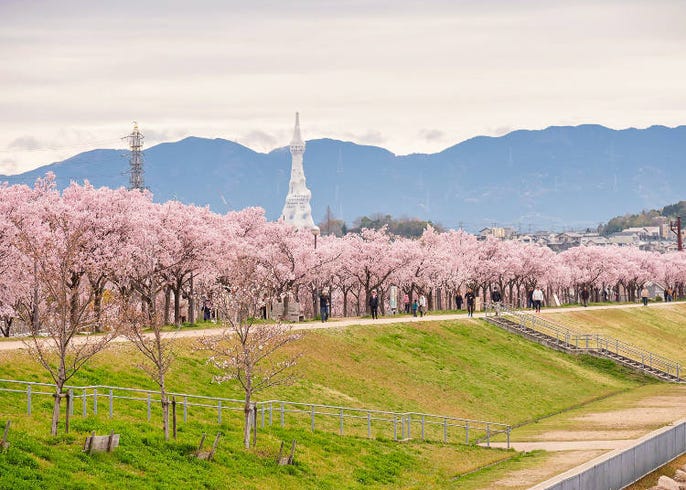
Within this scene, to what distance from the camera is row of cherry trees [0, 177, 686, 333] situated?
167ft

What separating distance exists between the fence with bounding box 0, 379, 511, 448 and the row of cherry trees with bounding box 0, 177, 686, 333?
2.67 m

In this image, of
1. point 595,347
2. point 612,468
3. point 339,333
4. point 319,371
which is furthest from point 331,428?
point 595,347

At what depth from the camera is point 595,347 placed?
89.5 meters

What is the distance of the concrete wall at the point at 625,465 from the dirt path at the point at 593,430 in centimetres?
185

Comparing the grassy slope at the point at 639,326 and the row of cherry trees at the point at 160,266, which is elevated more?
the row of cherry trees at the point at 160,266

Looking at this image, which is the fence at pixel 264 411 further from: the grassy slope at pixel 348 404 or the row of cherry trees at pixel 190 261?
the row of cherry trees at pixel 190 261

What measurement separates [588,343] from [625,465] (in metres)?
50.7

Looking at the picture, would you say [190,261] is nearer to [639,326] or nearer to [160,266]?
[160,266]

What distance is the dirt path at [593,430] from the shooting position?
144 feet

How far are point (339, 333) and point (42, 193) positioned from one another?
869 inches

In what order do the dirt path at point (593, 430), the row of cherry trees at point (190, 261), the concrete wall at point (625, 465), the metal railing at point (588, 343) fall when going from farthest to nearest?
the metal railing at point (588, 343), the row of cherry trees at point (190, 261), the dirt path at point (593, 430), the concrete wall at point (625, 465)

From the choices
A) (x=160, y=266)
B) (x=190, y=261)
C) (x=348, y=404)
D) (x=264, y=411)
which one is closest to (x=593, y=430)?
(x=348, y=404)

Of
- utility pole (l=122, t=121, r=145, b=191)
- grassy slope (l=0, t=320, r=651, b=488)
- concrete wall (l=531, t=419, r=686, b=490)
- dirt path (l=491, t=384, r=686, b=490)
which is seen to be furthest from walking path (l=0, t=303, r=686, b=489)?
utility pole (l=122, t=121, r=145, b=191)

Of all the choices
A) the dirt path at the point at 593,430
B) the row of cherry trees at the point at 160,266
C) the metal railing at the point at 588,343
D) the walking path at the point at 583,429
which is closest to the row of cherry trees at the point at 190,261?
the row of cherry trees at the point at 160,266
